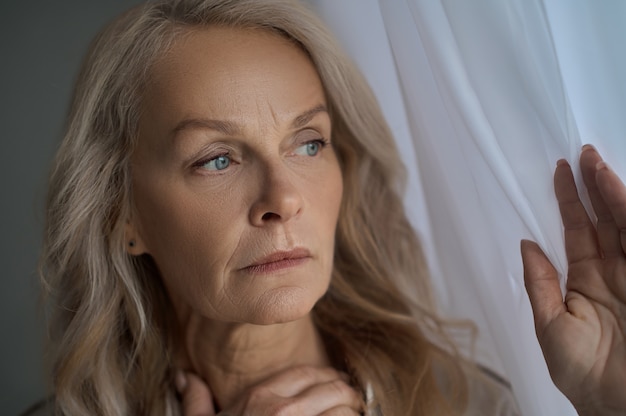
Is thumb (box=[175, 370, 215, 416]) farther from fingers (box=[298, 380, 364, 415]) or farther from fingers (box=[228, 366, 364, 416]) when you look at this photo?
fingers (box=[298, 380, 364, 415])

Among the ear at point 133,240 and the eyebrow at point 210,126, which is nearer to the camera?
the eyebrow at point 210,126

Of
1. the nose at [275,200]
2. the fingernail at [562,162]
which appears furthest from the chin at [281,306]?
the fingernail at [562,162]

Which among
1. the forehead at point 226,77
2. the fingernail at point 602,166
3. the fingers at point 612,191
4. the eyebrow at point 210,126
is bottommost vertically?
the fingers at point 612,191

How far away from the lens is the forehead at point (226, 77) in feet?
4.58

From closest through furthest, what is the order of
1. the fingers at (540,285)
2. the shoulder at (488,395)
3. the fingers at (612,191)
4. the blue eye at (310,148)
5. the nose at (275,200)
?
the fingers at (612,191), the fingers at (540,285), the nose at (275,200), the blue eye at (310,148), the shoulder at (488,395)

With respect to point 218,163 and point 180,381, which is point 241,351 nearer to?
point 180,381

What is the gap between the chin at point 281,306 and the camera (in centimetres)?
138

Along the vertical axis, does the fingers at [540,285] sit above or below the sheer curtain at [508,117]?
below

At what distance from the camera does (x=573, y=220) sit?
1.17m

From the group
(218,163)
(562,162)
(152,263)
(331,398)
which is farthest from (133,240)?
(562,162)

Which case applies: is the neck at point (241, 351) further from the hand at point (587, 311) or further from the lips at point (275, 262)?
the hand at point (587, 311)

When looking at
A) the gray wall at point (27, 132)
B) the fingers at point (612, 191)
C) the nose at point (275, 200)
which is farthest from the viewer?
the gray wall at point (27, 132)

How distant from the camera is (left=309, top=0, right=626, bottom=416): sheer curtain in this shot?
1080 mm

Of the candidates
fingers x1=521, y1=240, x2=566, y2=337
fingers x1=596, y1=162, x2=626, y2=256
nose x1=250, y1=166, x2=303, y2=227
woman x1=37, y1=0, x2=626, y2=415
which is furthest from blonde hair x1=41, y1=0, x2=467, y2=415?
fingers x1=596, y1=162, x2=626, y2=256
